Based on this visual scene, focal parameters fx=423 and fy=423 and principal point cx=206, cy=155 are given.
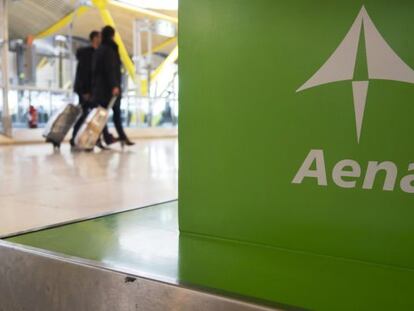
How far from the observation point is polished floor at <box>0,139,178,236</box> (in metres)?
1.90

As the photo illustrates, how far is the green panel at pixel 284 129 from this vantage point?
3.04ft

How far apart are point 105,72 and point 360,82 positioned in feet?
17.3

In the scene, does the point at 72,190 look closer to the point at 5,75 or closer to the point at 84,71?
the point at 84,71

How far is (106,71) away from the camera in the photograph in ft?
19.1

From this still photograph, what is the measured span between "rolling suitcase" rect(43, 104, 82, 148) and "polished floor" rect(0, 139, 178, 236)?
1.93 metres

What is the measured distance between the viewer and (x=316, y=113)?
3.31ft

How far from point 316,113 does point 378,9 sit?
0.26 metres

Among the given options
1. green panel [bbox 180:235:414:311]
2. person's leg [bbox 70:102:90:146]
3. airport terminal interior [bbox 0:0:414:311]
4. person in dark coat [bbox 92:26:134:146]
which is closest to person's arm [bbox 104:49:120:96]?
person in dark coat [bbox 92:26:134:146]

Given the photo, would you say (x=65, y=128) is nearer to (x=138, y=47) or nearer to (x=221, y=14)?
(x=221, y=14)

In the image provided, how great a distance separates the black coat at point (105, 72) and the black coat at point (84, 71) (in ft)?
1.39

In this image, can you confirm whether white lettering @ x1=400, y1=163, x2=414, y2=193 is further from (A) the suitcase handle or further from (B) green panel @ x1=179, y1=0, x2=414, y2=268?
(A) the suitcase handle

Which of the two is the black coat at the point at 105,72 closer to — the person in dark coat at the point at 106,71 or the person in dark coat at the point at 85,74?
the person in dark coat at the point at 106,71

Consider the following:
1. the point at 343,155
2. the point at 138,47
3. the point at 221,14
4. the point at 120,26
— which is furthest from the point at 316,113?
the point at 120,26

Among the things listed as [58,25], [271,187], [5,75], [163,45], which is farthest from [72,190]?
[163,45]
